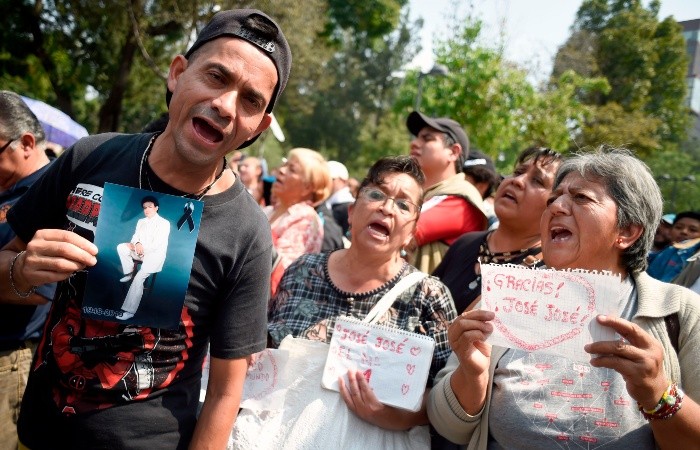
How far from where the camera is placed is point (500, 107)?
1332 centimetres

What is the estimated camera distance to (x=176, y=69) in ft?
6.45

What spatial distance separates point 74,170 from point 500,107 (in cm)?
1247

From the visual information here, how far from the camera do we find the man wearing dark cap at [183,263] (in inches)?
71.4

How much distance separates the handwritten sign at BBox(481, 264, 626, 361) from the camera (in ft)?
6.06

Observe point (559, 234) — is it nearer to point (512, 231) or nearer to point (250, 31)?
point (512, 231)

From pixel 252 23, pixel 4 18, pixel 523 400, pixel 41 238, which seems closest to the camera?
pixel 41 238

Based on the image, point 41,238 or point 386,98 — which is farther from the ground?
point 386,98

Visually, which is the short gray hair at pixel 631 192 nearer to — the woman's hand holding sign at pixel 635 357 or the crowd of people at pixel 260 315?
the crowd of people at pixel 260 315

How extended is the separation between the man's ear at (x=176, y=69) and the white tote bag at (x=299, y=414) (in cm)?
121

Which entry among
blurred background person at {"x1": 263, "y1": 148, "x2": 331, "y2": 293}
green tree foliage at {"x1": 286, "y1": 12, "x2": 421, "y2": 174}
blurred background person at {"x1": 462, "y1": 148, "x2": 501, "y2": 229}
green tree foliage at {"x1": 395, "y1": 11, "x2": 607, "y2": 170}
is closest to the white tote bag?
blurred background person at {"x1": 263, "y1": 148, "x2": 331, "y2": 293}

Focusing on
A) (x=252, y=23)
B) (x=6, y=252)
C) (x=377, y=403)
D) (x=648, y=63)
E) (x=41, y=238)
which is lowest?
(x=377, y=403)

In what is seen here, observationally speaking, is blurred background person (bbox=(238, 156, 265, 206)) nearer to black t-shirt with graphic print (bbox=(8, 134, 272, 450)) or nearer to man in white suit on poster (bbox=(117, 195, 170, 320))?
black t-shirt with graphic print (bbox=(8, 134, 272, 450))

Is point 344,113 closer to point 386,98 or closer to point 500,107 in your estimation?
point 386,98

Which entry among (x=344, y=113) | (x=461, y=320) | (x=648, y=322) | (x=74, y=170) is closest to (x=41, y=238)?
(x=74, y=170)
